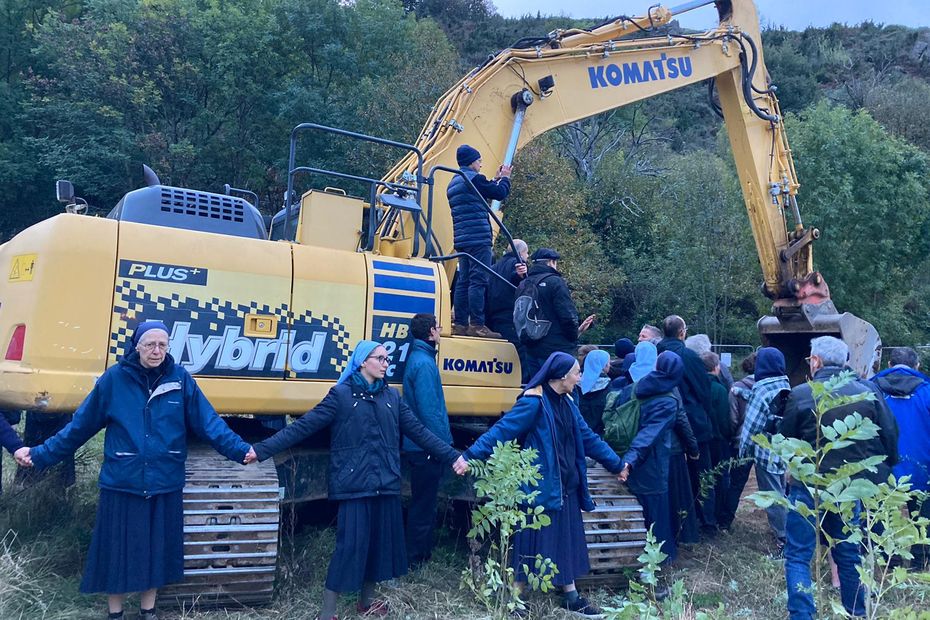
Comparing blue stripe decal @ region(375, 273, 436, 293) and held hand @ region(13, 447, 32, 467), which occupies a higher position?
blue stripe decal @ region(375, 273, 436, 293)

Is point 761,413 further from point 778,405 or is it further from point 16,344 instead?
point 16,344

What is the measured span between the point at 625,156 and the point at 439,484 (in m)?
27.1

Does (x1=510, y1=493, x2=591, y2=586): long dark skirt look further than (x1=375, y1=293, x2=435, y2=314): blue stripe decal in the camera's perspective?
No

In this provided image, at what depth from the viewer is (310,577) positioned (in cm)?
548

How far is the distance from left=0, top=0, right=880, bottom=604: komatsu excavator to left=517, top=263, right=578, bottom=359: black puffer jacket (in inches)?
14.7

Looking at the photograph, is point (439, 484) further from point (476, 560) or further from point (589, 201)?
point (589, 201)

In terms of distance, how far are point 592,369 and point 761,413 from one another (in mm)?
1543

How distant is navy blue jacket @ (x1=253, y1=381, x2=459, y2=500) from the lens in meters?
4.67

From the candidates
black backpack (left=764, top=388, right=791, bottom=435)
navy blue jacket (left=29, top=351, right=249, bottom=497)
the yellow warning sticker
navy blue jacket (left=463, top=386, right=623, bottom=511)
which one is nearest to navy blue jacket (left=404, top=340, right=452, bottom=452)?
navy blue jacket (left=463, top=386, right=623, bottom=511)

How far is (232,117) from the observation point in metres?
24.4

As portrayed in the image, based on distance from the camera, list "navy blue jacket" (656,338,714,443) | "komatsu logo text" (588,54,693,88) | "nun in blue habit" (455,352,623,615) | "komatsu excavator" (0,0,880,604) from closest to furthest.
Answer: "komatsu excavator" (0,0,880,604), "nun in blue habit" (455,352,623,615), "navy blue jacket" (656,338,714,443), "komatsu logo text" (588,54,693,88)

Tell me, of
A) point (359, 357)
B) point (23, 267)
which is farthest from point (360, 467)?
point (23, 267)

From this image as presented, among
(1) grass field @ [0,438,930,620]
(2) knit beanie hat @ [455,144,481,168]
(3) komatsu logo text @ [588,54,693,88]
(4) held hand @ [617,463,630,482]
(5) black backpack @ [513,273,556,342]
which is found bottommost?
(1) grass field @ [0,438,930,620]

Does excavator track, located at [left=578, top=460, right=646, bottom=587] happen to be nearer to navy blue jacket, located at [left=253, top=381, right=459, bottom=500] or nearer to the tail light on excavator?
navy blue jacket, located at [left=253, top=381, right=459, bottom=500]
